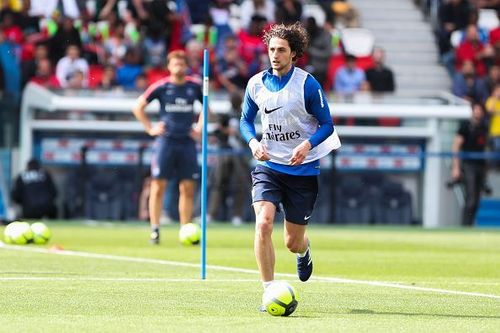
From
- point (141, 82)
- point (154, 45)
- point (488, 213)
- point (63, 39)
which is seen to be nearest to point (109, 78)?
point (141, 82)

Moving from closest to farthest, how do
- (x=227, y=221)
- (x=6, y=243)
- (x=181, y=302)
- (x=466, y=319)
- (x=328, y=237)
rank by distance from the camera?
(x=466, y=319) < (x=181, y=302) < (x=6, y=243) < (x=328, y=237) < (x=227, y=221)

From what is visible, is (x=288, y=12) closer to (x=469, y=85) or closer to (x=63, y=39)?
(x=469, y=85)

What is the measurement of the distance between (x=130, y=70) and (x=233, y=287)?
50.9ft

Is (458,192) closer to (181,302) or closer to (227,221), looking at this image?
(227,221)

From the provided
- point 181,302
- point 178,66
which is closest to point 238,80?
point 178,66

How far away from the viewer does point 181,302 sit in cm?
1109

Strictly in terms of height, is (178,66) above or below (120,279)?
above

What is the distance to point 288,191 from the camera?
37.3 feet

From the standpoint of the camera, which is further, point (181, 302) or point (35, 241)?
point (35, 241)

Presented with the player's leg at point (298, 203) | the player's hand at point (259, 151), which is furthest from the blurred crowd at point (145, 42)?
the player's hand at point (259, 151)

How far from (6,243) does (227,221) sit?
8.63 meters

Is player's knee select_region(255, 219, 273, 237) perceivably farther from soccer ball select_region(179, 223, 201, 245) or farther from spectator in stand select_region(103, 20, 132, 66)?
spectator in stand select_region(103, 20, 132, 66)

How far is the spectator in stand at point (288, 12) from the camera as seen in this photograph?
1157 inches

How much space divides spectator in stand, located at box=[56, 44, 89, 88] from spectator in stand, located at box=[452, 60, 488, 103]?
7.97 metres
